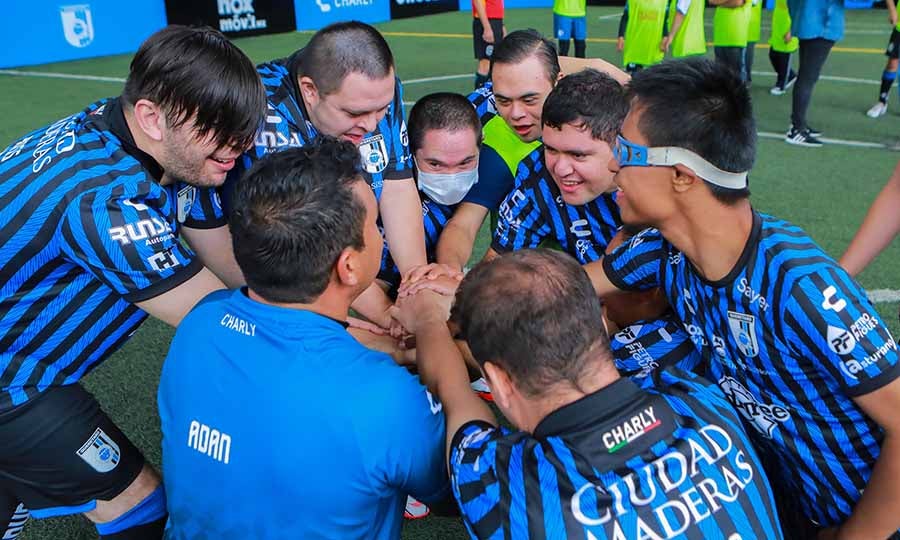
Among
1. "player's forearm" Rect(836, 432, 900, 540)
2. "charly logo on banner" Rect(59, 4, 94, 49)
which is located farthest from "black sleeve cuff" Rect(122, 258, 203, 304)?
"charly logo on banner" Rect(59, 4, 94, 49)

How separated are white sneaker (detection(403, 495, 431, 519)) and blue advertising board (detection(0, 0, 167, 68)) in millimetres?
13982

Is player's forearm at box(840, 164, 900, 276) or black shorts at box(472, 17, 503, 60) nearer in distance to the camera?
player's forearm at box(840, 164, 900, 276)

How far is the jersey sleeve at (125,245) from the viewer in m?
2.09

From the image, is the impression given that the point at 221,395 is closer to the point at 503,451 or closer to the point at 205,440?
the point at 205,440

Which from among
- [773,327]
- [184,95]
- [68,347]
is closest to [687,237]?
[773,327]

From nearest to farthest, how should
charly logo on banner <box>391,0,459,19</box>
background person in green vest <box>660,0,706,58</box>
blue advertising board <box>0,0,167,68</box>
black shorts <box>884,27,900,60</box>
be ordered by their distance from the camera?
background person in green vest <box>660,0,706,58</box> < black shorts <box>884,27,900,60</box> < blue advertising board <box>0,0,167,68</box> < charly logo on banner <box>391,0,459,19</box>

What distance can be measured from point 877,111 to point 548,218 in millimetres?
7748

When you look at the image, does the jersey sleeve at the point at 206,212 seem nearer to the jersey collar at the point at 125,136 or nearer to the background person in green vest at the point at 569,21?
the jersey collar at the point at 125,136

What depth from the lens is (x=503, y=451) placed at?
5.41ft

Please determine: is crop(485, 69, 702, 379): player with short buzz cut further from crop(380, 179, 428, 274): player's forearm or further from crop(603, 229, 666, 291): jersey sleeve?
crop(380, 179, 428, 274): player's forearm

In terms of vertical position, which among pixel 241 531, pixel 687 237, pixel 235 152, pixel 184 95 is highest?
pixel 184 95

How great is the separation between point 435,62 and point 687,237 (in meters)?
12.2

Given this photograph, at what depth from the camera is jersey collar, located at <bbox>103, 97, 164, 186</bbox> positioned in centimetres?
231

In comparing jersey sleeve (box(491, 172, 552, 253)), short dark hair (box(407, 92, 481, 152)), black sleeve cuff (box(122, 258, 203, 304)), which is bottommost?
jersey sleeve (box(491, 172, 552, 253))
